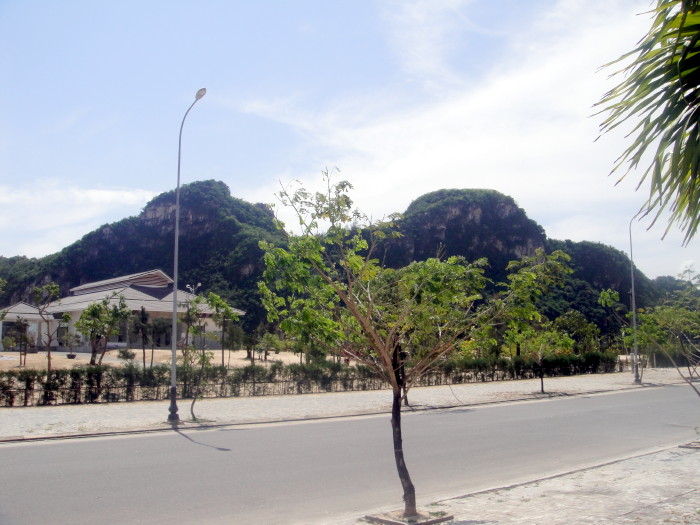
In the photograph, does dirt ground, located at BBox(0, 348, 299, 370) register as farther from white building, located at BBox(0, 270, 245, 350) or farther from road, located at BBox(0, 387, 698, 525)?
road, located at BBox(0, 387, 698, 525)

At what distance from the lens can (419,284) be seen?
6934 millimetres

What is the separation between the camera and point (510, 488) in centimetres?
898

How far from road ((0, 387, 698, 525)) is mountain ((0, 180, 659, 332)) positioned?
56.3 m

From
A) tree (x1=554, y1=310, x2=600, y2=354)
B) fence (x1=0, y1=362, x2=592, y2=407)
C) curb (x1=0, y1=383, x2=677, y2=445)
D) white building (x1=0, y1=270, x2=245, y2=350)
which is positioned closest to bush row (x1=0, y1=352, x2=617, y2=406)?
fence (x1=0, y1=362, x2=592, y2=407)

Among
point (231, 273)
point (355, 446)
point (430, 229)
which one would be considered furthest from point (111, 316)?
point (430, 229)

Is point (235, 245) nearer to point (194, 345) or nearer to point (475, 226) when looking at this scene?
point (475, 226)

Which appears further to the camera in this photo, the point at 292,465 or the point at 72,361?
the point at 72,361

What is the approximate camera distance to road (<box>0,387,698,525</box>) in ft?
26.9

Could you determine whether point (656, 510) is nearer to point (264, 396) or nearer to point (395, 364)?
point (395, 364)

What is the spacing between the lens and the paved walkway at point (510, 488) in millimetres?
7363

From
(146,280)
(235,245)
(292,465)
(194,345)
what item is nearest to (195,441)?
(292,465)

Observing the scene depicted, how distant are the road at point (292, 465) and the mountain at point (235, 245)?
185 feet

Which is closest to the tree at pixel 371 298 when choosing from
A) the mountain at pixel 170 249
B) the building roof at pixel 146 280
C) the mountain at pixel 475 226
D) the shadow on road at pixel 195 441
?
the shadow on road at pixel 195 441

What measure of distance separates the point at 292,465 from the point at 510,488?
407 cm
